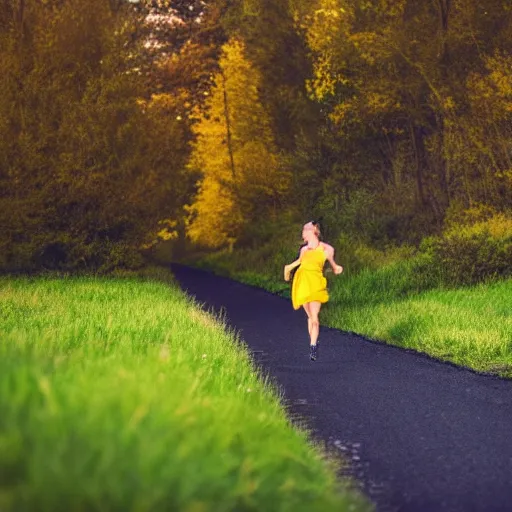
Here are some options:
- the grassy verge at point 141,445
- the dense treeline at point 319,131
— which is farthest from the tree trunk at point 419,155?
the grassy verge at point 141,445

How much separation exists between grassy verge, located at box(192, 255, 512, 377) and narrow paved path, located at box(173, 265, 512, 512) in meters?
0.53

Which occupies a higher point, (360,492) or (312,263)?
(312,263)

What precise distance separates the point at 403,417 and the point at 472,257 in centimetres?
1247

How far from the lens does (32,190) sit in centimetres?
2658

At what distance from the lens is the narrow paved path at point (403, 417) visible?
6882 millimetres

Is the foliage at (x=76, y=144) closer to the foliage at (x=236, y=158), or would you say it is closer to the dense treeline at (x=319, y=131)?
the dense treeline at (x=319, y=131)

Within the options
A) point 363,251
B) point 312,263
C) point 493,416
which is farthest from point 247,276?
point 493,416

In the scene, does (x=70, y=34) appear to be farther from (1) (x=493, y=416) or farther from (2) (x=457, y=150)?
(1) (x=493, y=416)

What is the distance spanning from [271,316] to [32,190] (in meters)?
9.55

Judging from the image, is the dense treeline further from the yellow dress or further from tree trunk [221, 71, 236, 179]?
the yellow dress

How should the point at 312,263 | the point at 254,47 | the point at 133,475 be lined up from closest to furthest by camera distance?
the point at 133,475
the point at 312,263
the point at 254,47

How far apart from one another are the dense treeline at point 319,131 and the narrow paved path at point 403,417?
8619 mm

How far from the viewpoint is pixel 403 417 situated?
949 cm

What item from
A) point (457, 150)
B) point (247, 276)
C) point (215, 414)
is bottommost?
point (247, 276)
